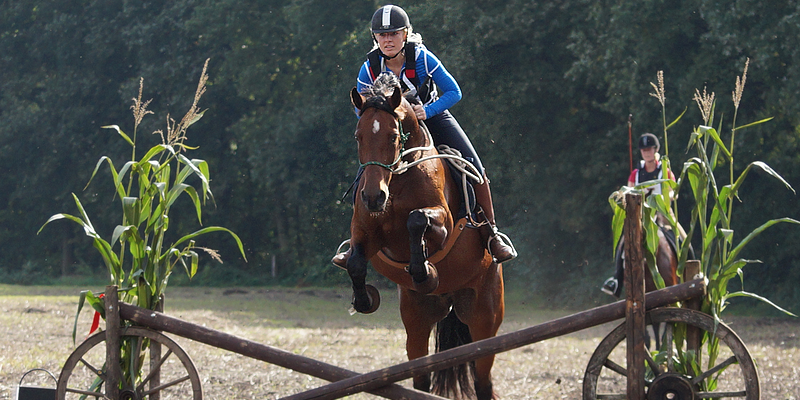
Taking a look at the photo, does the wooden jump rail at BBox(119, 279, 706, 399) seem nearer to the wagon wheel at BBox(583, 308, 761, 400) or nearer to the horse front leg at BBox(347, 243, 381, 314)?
the wagon wheel at BBox(583, 308, 761, 400)

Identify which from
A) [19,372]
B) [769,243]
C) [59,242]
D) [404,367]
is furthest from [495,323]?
[59,242]

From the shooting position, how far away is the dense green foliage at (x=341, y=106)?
15.1 m

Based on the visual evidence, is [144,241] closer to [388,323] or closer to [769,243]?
[388,323]

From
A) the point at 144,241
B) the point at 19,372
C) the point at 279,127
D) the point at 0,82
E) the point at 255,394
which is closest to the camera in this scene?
the point at 144,241

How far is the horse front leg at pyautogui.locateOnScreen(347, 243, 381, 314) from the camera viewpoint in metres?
4.36

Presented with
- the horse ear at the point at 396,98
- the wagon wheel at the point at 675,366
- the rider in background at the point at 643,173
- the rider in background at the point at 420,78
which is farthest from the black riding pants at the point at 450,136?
the rider in background at the point at 643,173

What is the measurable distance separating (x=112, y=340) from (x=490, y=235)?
2.27 metres

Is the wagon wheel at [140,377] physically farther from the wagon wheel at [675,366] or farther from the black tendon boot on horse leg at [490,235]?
the wagon wheel at [675,366]

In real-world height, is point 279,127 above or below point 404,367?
above

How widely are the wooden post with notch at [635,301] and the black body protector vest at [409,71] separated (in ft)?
4.66

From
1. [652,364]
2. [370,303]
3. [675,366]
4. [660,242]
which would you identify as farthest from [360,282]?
[660,242]

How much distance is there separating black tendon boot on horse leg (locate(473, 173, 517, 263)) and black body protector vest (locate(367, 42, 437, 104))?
2.32 ft

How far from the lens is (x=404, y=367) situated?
13.9 ft

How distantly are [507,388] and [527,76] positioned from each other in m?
11.2
